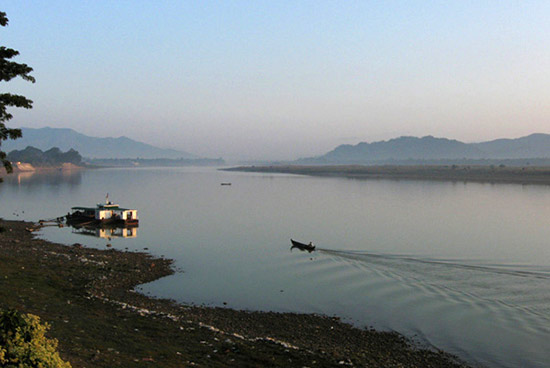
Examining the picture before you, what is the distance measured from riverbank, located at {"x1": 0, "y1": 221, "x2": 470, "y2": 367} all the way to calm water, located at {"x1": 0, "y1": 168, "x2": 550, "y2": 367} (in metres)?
2.80

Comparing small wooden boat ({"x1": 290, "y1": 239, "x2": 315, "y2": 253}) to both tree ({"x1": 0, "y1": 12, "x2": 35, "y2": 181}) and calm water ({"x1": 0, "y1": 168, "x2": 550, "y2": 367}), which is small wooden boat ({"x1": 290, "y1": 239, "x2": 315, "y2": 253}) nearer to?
calm water ({"x1": 0, "y1": 168, "x2": 550, "y2": 367})

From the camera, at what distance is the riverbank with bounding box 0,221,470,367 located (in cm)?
1828

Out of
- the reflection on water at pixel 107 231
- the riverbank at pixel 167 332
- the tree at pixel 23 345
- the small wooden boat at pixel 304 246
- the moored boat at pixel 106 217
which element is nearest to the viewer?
the tree at pixel 23 345

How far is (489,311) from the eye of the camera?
30.2m

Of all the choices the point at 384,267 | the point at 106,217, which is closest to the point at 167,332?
the point at 384,267

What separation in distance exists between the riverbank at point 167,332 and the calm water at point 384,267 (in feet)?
9.20

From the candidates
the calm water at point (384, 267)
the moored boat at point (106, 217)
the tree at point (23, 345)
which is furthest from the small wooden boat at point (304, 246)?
the tree at point (23, 345)

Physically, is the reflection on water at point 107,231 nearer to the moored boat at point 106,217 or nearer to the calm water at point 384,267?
the moored boat at point 106,217

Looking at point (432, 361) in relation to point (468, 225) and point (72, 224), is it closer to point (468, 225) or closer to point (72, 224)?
point (468, 225)

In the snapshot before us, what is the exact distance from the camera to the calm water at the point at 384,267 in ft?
90.8

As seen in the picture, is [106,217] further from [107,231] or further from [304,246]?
[304,246]

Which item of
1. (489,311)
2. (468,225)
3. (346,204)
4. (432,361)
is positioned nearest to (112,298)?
(432,361)

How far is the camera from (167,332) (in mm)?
21859

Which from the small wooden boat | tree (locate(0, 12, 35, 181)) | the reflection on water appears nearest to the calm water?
the small wooden boat
